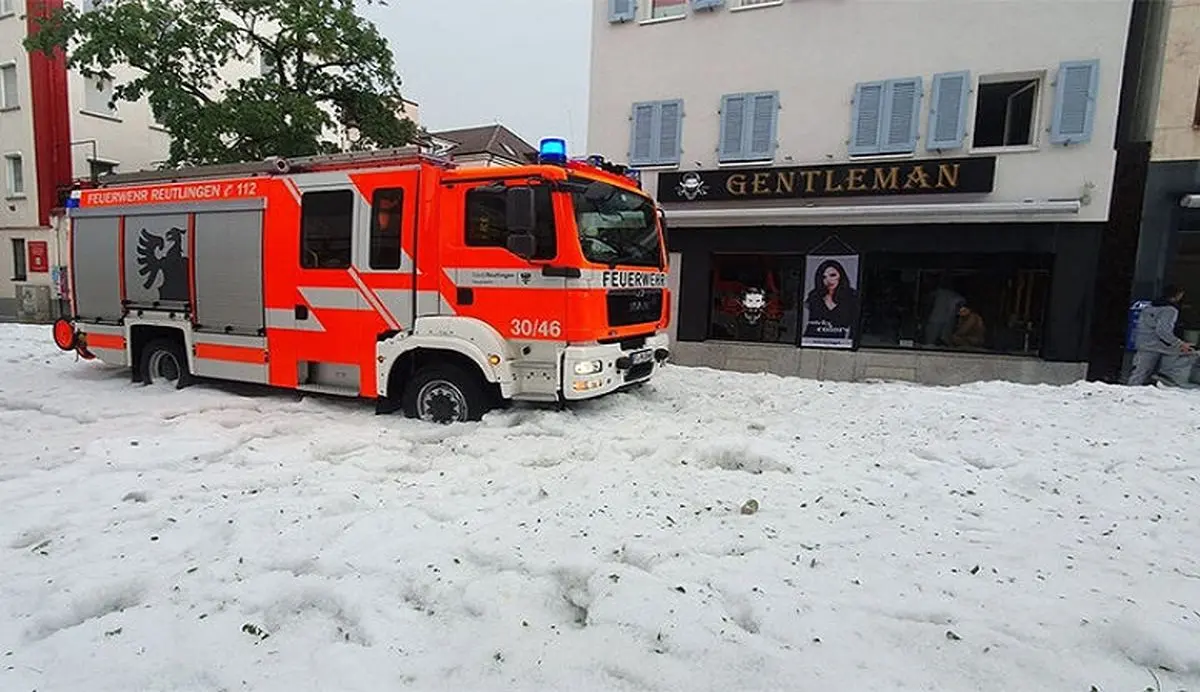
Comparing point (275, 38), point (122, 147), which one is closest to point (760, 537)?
point (275, 38)

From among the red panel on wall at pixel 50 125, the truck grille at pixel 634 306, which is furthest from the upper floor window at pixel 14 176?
the truck grille at pixel 634 306

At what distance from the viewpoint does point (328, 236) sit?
6723mm

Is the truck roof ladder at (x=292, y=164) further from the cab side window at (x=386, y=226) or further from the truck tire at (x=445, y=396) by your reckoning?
the truck tire at (x=445, y=396)

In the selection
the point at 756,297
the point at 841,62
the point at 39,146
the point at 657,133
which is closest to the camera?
the point at 841,62

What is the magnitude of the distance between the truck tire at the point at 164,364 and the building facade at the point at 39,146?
17.4m

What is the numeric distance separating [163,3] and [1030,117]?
1589 cm

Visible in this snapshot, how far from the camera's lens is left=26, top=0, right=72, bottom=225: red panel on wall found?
823 inches

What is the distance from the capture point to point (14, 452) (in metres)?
5.16

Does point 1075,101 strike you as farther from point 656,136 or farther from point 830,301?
point 656,136

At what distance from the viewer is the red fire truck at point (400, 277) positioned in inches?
234

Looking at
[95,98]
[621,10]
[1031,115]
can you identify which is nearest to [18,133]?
[95,98]

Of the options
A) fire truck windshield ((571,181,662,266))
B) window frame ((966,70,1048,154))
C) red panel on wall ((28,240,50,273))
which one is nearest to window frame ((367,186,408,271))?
fire truck windshield ((571,181,662,266))

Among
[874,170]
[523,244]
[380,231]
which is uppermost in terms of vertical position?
[874,170]

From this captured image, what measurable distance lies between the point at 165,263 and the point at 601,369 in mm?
5742
